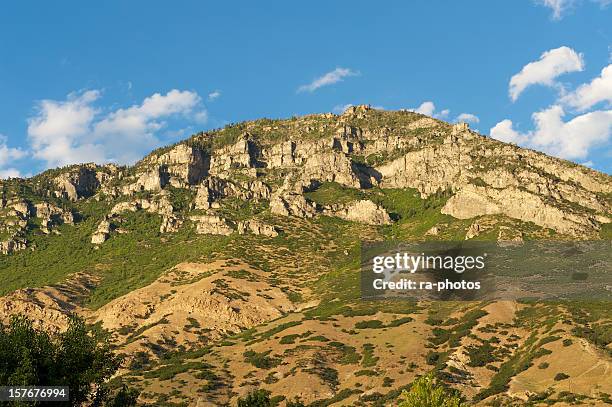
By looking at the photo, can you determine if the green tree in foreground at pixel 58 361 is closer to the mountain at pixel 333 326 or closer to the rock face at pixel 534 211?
the mountain at pixel 333 326

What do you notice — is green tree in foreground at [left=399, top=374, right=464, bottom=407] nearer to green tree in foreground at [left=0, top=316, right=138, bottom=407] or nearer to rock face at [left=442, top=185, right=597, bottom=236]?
green tree in foreground at [left=0, top=316, right=138, bottom=407]

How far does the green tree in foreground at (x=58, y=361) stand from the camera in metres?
38.5

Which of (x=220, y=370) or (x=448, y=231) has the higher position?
(x=448, y=231)

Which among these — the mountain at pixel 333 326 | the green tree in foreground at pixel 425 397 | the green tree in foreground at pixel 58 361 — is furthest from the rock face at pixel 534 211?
the green tree in foreground at pixel 58 361

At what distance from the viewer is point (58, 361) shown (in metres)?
41.8

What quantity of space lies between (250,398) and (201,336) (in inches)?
3888

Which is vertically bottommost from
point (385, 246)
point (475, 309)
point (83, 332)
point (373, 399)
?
point (373, 399)

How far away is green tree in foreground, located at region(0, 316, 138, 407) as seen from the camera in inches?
1517

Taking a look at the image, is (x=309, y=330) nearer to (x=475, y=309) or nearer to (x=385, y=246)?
(x=475, y=309)

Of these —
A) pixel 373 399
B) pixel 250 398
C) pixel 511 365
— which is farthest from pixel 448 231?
pixel 250 398

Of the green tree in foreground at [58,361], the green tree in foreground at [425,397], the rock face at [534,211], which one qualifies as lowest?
the green tree in foreground at [425,397]

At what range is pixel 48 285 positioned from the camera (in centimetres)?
18775

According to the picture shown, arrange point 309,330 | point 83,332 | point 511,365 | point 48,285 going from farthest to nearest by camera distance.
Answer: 1. point 48,285
2. point 309,330
3. point 511,365
4. point 83,332

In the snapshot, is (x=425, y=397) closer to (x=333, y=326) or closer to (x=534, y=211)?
(x=333, y=326)
